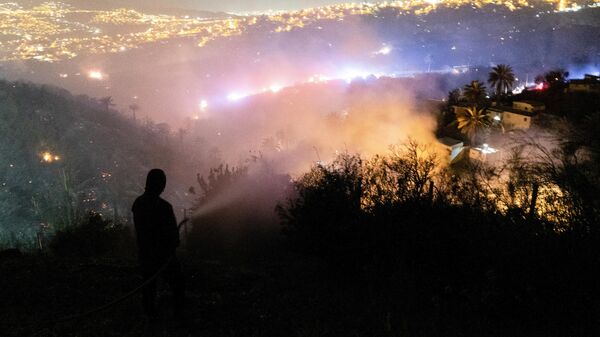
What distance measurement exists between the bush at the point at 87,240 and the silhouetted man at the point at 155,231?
7997 mm

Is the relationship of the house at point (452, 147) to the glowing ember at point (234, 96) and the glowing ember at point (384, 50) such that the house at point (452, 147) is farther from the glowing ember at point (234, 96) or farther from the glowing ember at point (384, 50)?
the glowing ember at point (384, 50)

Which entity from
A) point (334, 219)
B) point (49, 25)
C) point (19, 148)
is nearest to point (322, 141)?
point (19, 148)

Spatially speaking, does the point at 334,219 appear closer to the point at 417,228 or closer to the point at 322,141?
the point at 417,228

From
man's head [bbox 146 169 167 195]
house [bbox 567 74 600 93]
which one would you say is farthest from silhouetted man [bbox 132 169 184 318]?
house [bbox 567 74 600 93]

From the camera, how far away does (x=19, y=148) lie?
40.8m

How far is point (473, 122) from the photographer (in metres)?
41.1

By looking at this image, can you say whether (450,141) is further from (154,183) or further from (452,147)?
(154,183)

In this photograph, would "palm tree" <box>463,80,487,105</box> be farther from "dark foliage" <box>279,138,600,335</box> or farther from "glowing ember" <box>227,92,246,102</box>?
"glowing ember" <box>227,92,246,102</box>

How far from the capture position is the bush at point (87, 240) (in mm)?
12141

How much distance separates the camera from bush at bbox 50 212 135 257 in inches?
478

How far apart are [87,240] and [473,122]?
127 feet

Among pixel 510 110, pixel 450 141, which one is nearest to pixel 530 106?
pixel 510 110

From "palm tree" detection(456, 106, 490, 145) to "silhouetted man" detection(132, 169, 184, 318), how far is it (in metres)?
41.9

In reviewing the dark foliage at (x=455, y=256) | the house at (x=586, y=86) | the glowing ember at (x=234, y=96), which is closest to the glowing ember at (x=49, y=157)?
the dark foliage at (x=455, y=256)
